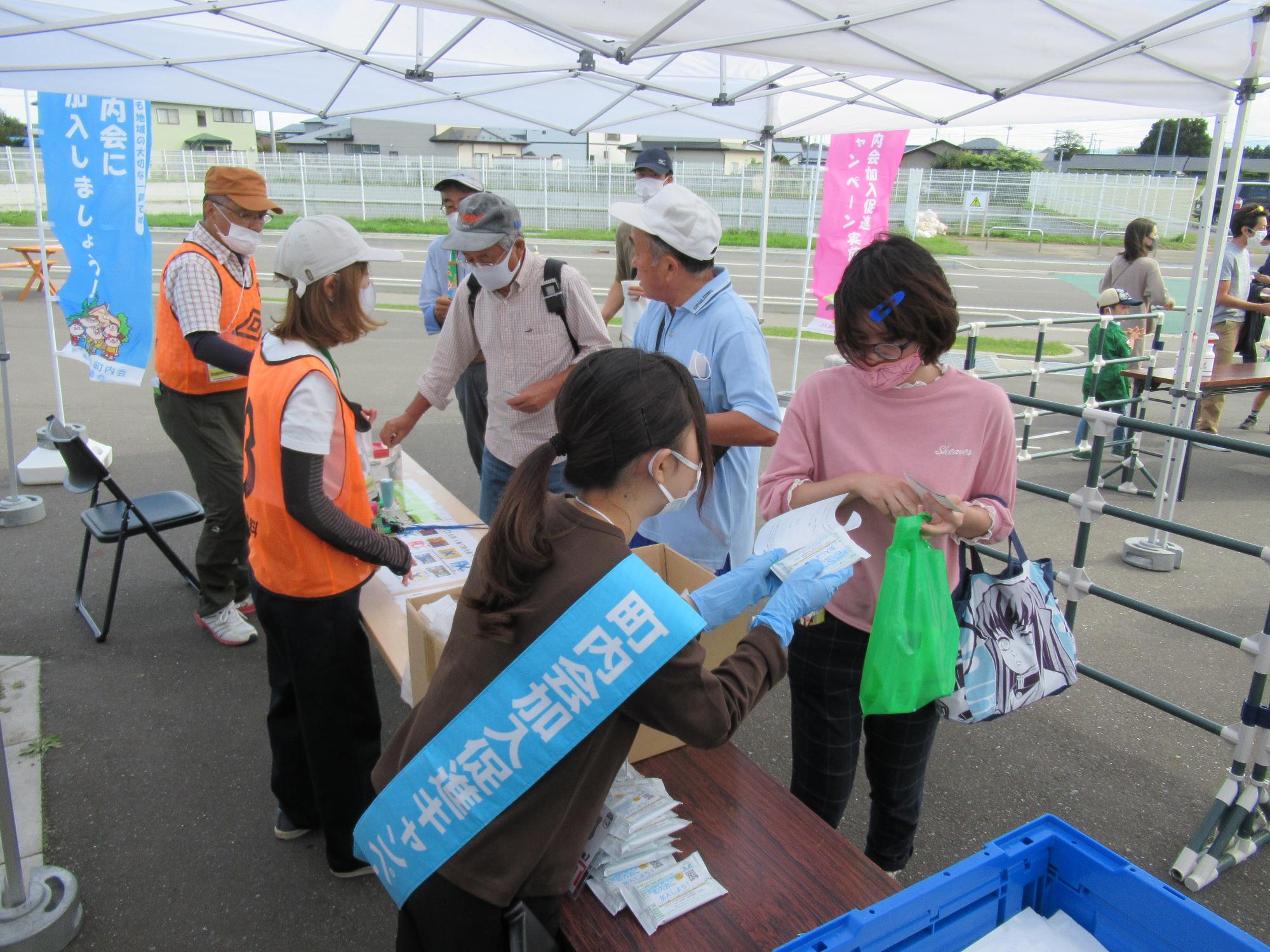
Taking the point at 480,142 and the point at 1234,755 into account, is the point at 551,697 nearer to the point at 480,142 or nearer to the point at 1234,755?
the point at 1234,755

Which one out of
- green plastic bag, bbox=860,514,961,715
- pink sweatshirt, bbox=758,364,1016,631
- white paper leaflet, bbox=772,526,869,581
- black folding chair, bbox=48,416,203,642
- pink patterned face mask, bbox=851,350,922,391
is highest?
pink patterned face mask, bbox=851,350,922,391

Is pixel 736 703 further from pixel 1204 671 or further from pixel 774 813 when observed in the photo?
pixel 1204 671

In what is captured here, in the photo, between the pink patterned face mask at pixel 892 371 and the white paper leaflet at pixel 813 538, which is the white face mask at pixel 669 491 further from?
the pink patterned face mask at pixel 892 371

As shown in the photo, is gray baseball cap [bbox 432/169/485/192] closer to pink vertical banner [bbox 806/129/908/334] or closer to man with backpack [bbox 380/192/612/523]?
man with backpack [bbox 380/192/612/523]

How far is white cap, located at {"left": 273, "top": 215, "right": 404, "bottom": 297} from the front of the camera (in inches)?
80.0

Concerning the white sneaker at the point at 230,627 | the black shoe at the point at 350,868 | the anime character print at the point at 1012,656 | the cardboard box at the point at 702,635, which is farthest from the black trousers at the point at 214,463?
the anime character print at the point at 1012,656

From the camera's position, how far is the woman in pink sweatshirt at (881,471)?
1.76m

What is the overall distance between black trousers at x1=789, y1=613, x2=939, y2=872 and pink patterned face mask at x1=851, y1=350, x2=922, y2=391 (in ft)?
1.89

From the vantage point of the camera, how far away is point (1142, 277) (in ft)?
23.0

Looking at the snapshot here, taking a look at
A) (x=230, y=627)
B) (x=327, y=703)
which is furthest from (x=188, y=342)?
(x=327, y=703)

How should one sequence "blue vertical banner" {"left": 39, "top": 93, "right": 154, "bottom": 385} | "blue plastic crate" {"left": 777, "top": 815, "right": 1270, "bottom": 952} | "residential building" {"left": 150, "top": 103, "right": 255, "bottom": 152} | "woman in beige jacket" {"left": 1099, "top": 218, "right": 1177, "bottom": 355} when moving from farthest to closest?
"residential building" {"left": 150, "top": 103, "right": 255, "bottom": 152} → "woman in beige jacket" {"left": 1099, "top": 218, "right": 1177, "bottom": 355} → "blue vertical banner" {"left": 39, "top": 93, "right": 154, "bottom": 385} → "blue plastic crate" {"left": 777, "top": 815, "right": 1270, "bottom": 952}

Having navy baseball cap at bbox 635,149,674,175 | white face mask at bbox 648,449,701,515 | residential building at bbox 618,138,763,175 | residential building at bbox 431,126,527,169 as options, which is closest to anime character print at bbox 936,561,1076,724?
white face mask at bbox 648,449,701,515

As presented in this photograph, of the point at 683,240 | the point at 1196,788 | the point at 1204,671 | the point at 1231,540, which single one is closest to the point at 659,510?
the point at 683,240

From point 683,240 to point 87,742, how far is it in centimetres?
299
